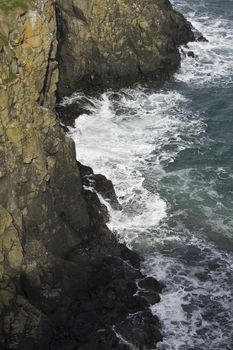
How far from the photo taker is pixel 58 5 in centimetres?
4978

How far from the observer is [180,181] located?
4294 cm

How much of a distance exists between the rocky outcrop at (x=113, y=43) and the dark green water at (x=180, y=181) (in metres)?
1.72

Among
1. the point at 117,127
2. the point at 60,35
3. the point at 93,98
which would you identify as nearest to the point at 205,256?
the point at 117,127

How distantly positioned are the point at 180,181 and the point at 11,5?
712 inches

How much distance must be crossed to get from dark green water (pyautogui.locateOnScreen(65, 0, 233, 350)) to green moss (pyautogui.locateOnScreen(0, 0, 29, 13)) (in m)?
14.5

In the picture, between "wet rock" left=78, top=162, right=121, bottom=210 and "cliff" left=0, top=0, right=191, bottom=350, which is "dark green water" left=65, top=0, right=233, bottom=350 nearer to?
"wet rock" left=78, top=162, right=121, bottom=210

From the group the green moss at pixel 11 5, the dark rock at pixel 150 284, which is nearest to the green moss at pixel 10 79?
the green moss at pixel 11 5

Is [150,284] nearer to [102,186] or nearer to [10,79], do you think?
[102,186]

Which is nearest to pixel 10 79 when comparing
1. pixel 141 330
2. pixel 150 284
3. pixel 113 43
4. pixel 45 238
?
pixel 45 238

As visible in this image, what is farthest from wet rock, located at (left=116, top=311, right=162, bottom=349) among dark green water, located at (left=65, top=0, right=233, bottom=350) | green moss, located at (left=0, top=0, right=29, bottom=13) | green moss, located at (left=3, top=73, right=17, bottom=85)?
green moss, located at (left=0, top=0, right=29, bottom=13)

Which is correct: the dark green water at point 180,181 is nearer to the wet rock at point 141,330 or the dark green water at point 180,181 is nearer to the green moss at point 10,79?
the wet rock at point 141,330

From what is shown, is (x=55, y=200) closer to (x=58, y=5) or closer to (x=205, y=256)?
(x=205, y=256)

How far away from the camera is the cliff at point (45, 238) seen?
29.2m

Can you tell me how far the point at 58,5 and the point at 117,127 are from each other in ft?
36.7
